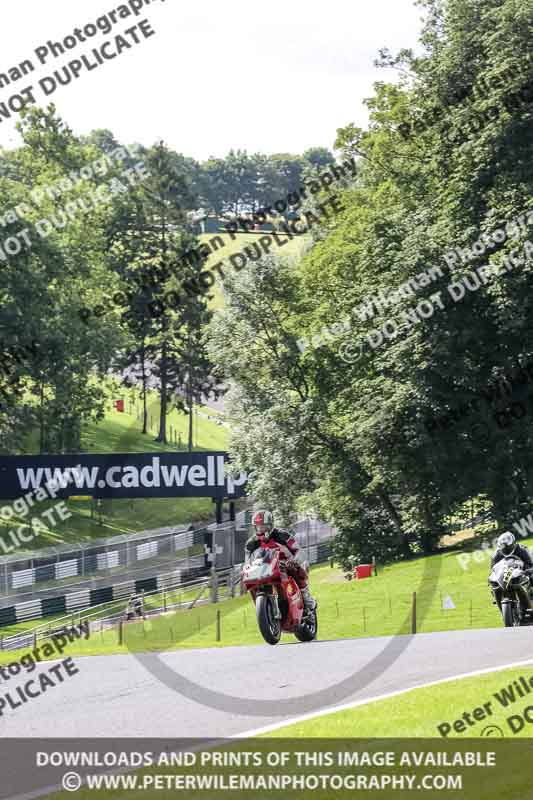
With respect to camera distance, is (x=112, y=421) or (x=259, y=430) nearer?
(x=259, y=430)

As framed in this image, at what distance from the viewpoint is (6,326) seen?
53094mm

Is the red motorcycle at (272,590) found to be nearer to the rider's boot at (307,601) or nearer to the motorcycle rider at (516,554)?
the rider's boot at (307,601)

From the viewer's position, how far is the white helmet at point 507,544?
17.5 m

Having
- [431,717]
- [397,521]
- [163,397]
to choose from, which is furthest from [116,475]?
[163,397]

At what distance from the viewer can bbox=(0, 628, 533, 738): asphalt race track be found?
412 inches

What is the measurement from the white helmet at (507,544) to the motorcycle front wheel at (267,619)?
396cm

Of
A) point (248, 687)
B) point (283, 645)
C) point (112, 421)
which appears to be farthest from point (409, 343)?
point (112, 421)

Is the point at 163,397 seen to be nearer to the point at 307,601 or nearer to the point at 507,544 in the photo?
the point at 507,544

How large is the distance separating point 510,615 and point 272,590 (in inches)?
186

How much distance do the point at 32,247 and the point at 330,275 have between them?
1880cm

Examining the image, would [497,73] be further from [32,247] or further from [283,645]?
[32,247]

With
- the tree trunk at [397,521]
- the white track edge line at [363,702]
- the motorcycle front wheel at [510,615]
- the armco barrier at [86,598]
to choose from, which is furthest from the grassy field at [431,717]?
the tree trunk at [397,521]

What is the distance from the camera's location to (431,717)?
10102mm

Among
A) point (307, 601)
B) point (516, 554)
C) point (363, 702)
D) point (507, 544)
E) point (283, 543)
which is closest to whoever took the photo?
point (363, 702)
